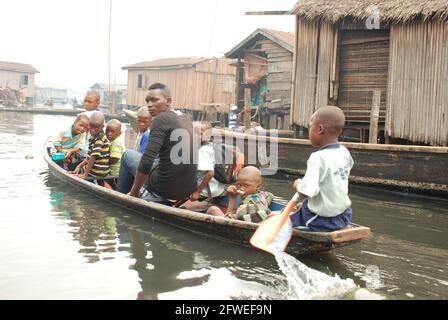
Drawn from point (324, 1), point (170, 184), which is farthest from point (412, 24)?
point (170, 184)

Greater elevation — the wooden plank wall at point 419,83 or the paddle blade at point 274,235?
the wooden plank wall at point 419,83

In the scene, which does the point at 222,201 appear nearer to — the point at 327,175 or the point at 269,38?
the point at 327,175

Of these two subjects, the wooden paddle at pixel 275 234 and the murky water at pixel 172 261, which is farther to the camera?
the wooden paddle at pixel 275 234

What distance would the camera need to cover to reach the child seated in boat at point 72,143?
327 inches

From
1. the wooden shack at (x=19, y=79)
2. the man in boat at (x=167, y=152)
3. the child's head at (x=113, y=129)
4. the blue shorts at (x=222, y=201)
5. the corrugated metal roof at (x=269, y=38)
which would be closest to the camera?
the man in boat at (x=167, y=152)

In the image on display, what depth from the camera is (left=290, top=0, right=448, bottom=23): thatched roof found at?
888cm

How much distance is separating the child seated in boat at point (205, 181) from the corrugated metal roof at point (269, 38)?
38.0ft

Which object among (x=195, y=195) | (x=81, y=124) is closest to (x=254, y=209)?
(x=195, y=195)

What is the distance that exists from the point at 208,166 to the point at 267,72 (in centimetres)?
1375

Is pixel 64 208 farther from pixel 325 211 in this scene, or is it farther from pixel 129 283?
pixel 325 211

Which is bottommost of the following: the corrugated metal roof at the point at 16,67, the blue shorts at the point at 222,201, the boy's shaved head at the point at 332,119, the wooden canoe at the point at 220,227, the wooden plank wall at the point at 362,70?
the wooden canoe at the point at 220,227

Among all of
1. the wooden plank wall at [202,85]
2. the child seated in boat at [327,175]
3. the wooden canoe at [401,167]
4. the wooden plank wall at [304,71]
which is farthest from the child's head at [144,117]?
the wooden plank wall at [202,85]

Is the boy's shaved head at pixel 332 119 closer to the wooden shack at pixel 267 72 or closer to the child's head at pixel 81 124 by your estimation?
the child's head at pixel 81 124

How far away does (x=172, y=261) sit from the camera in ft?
15.4
